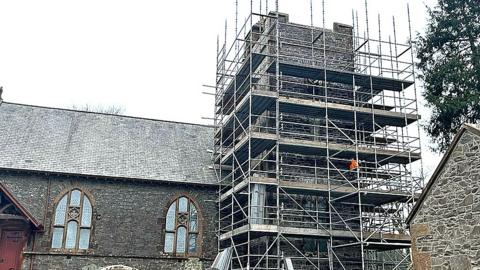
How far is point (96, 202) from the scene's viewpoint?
71.4ft

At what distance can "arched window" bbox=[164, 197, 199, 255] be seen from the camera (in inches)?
874

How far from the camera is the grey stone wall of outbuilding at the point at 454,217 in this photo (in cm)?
1202

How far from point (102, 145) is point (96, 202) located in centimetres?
347

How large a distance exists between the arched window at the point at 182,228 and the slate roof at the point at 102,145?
1.18 metres

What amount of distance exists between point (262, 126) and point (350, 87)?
15.6 ft

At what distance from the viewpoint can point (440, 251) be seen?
504 inches

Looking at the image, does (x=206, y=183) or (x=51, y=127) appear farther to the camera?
(x=51, y=127)

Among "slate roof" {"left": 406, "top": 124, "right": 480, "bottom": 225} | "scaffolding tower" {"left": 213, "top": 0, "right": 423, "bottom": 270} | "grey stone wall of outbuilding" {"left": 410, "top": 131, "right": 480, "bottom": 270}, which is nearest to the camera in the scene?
"grey stone wall of outbuilding" {"left": 410, "top": 131, "right": 480, "bottom": 270}

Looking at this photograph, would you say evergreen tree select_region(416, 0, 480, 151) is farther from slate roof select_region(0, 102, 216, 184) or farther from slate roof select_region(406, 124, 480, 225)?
slate roof select_region(0, 102, 216, 184)

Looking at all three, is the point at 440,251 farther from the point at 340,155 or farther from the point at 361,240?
the point at 340,155

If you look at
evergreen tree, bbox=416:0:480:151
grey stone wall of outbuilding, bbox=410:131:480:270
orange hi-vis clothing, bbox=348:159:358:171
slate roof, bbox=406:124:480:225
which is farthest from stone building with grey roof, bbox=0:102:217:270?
grey stone wall of outbuilding, bbox=410:131:480:270

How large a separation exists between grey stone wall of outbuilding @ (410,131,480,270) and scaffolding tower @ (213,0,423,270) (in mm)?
5127

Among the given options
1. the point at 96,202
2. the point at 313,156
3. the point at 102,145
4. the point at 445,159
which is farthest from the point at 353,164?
the point at 102,145

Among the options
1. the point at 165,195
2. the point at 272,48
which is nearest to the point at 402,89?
the point at 272,48
